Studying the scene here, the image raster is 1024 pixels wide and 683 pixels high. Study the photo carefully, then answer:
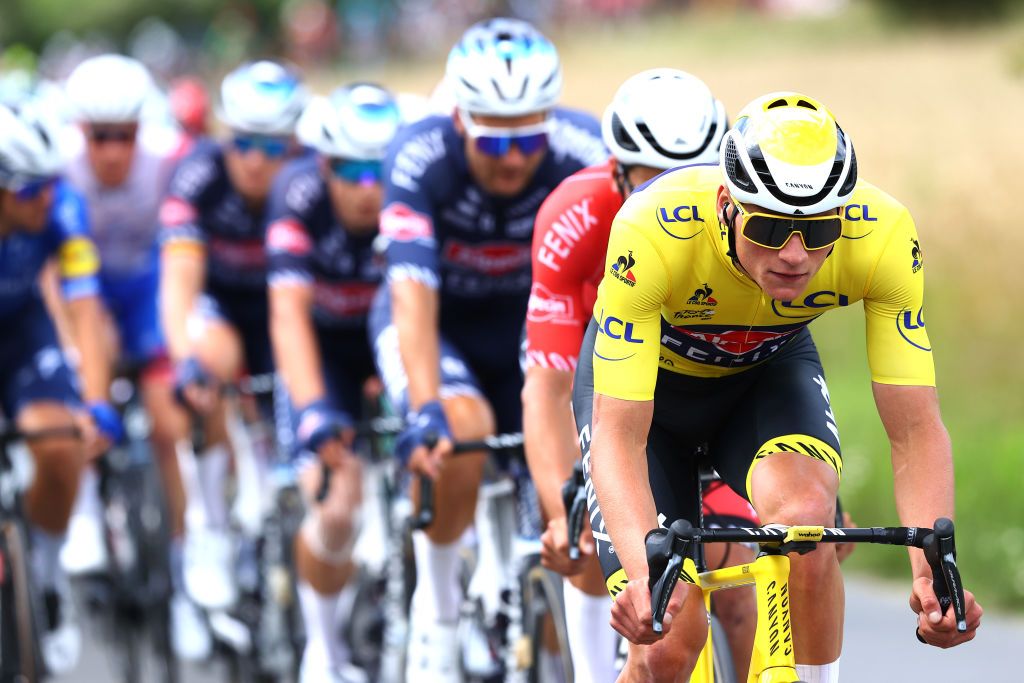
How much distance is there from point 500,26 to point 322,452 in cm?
176

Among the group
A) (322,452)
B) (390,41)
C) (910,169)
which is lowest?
(390,41)

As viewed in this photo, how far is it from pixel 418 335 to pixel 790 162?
8.14 feet

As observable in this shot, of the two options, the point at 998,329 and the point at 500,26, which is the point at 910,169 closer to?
the point at 998,329

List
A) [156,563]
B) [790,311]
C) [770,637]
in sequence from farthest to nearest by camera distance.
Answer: [156,563] < [790,311] < [770,637]

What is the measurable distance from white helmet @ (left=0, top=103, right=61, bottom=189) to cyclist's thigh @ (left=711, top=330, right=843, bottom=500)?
11.3 ft

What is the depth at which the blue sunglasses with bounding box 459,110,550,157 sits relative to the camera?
6438 millimetres

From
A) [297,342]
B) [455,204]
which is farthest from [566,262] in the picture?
[297,342]

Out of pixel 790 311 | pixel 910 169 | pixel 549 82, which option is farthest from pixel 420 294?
pixel 910 169

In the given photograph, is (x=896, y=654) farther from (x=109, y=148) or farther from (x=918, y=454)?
(x=109, y=148)

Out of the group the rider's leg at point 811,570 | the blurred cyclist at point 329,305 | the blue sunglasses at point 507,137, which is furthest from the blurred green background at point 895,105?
the rider's leg at point 811,570

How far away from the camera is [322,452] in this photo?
702 cm

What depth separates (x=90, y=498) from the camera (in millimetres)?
9359

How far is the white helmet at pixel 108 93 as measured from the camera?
387 inches

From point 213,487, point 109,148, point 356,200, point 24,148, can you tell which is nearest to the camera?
point 24,148
